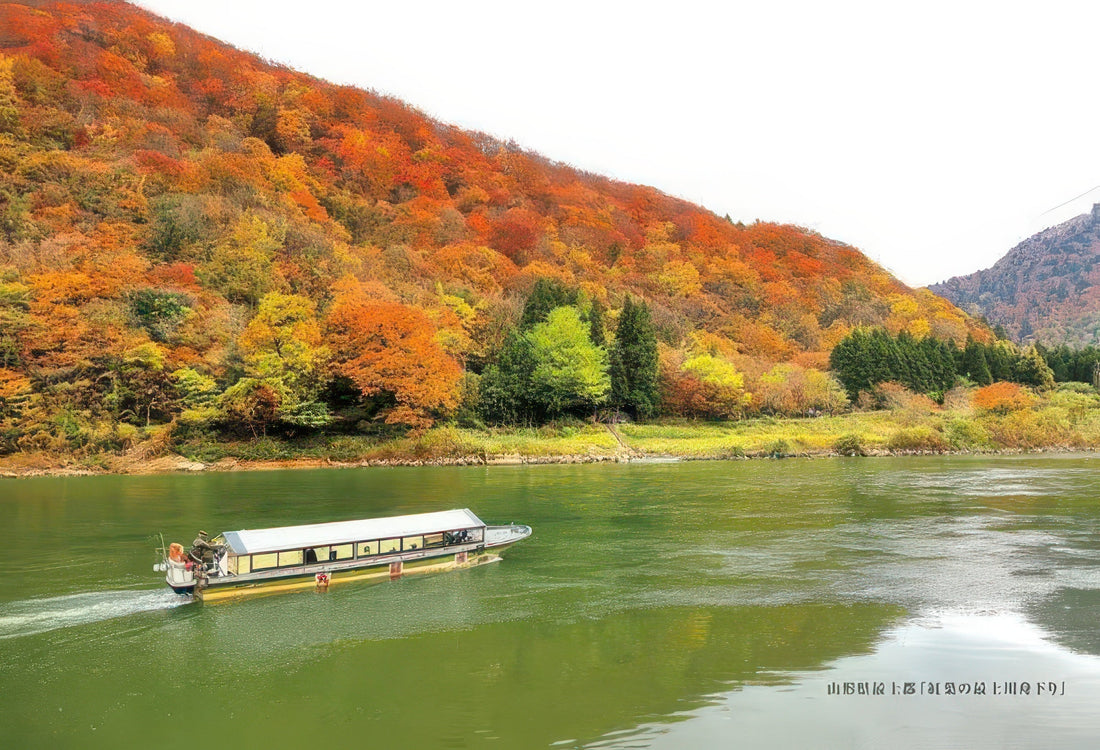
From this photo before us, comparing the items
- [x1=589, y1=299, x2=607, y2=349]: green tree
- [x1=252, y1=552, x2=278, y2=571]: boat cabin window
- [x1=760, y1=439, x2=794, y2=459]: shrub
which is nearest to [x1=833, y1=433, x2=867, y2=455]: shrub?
[x1=760, y1=439, x2=794, y2=459]: shrub

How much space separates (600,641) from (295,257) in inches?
2037

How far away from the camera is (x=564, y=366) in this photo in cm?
5406

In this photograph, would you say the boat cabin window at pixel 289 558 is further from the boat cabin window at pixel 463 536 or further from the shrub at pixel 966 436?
the shrub at pixel 966 436

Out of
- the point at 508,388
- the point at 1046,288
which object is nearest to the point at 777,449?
the point at 508,388

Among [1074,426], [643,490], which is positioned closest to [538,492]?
[643,490]

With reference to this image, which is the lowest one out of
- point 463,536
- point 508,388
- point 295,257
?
point 463,536

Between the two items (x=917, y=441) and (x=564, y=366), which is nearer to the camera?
(x=917, y=441)

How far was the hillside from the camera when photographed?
5581 inches

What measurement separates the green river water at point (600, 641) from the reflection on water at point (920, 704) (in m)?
0.04

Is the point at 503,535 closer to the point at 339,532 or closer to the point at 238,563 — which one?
the point at 339,532

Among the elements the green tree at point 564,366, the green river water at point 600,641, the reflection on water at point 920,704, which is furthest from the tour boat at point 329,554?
the green tree at point 564,366

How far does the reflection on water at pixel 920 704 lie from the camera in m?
10.0

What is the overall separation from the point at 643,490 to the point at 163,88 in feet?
285

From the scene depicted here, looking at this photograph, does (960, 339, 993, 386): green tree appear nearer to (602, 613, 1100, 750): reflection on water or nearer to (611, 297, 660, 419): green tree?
(611, 297, 660, 419): green tree
